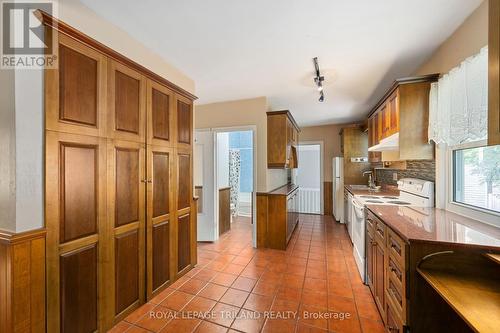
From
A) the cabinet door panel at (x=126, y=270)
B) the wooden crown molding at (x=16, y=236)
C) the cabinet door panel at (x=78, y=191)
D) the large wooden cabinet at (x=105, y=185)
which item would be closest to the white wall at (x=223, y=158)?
the large wooden cabinet at (x=105, y=185)

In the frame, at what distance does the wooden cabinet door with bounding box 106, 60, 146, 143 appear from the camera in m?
1.66

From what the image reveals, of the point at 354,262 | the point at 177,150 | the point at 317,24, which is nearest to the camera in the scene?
the point at 317,24

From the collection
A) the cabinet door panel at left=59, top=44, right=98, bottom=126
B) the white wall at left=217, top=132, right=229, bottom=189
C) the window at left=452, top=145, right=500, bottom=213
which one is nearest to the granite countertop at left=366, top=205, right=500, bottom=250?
the window at left=452, top=145, right=500, bottom=213

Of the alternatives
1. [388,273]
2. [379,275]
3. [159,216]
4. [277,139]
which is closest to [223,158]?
[277,139]

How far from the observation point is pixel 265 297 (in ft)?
6.98

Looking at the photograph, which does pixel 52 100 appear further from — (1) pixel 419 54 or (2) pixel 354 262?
(2) pixel 354 262

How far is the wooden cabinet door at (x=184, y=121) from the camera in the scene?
2406 millimetres

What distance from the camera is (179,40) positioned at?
2.02m

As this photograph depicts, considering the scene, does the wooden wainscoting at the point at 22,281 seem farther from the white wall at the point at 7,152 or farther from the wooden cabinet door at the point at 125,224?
the wooden cabinet door at the point at 125,224

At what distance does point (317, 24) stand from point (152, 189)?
2.10m

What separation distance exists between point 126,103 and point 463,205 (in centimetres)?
305

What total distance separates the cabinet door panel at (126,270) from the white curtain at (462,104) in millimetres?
2798

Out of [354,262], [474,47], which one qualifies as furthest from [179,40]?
[354,262]

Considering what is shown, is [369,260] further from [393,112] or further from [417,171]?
[393,112]
